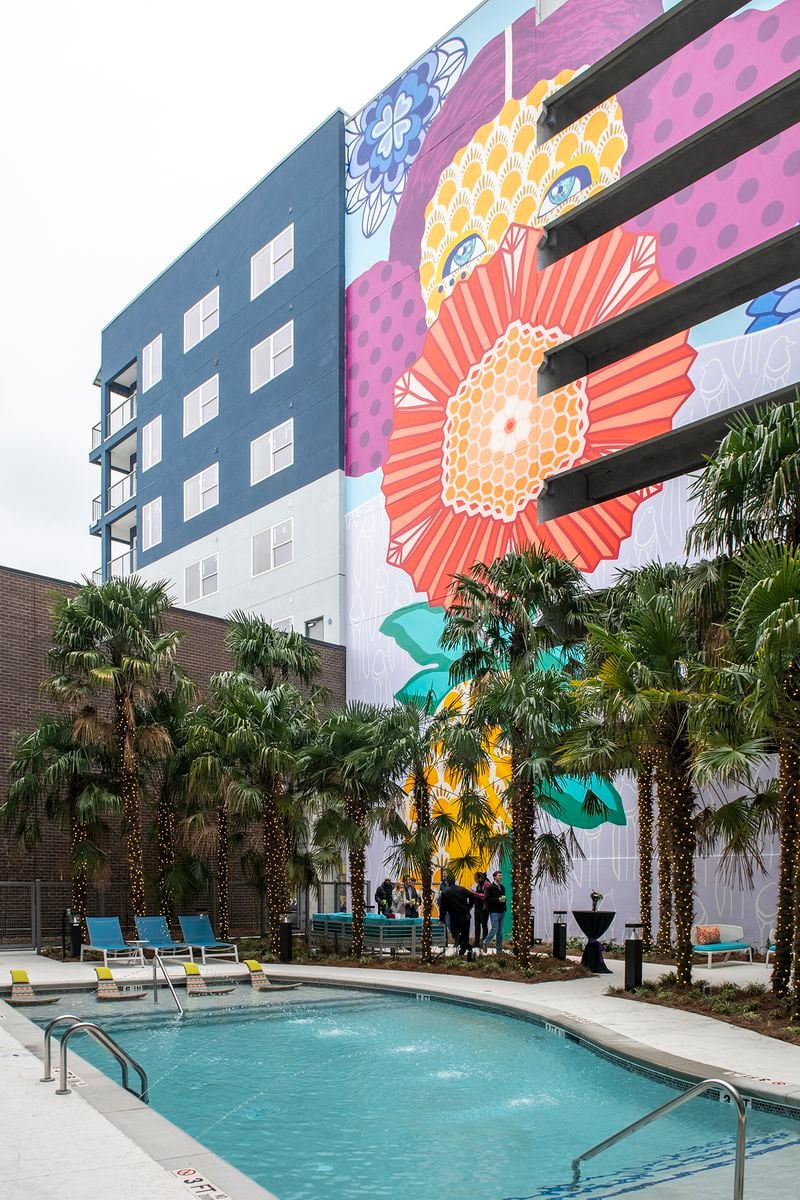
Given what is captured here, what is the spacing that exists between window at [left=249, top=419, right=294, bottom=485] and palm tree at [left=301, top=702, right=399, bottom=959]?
15.7 metres

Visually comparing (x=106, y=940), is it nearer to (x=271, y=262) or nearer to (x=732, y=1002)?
(x=732, y=1002)

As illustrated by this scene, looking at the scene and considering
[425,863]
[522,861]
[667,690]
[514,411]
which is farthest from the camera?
[514,411]

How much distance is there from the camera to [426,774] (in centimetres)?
1998

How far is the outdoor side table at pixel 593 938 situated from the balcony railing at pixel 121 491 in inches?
1356

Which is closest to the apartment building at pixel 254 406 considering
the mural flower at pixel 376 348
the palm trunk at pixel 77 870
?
the mural flower at pixel 376 348

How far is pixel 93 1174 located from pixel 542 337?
2403 centimetres

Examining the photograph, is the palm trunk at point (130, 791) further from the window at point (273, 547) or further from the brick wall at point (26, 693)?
the window at point (273, 547)

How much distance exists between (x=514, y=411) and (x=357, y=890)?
42.5 ft

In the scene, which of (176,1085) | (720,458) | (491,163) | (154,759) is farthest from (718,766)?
(491,163)

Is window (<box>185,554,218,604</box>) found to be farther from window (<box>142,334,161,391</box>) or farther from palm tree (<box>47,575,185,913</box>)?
palm tree (<box>47,575,185,913</box>)

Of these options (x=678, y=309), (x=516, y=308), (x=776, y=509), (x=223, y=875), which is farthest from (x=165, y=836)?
(x=678, y=309)

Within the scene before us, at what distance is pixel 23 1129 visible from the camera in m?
7.33

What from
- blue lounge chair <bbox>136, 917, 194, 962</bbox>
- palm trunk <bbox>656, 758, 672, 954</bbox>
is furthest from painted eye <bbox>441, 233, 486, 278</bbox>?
blue lounge chair <bbox>136, 917, 194, 962</bbox>

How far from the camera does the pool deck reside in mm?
6215
